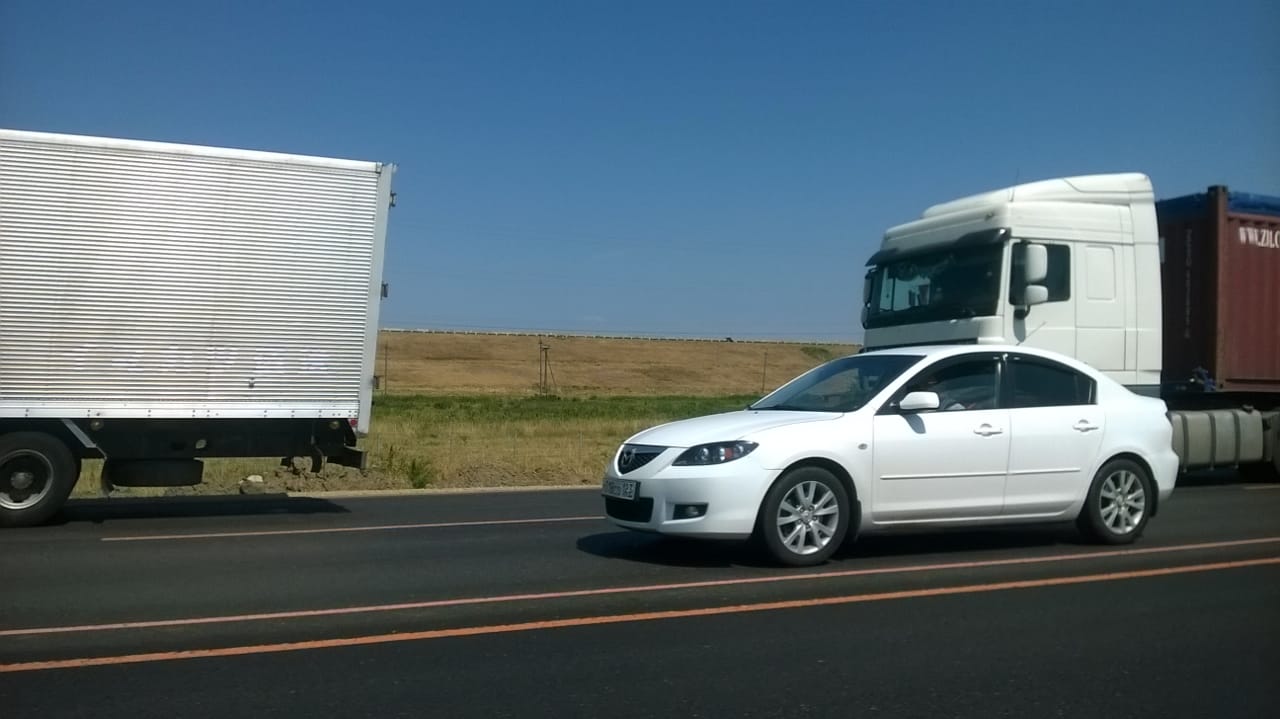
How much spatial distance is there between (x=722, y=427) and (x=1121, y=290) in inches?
250

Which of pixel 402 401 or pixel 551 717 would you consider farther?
pixel 402 401

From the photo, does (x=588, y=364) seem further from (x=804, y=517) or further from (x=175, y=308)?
(x=804, y=517)

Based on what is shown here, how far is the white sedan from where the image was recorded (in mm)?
8438

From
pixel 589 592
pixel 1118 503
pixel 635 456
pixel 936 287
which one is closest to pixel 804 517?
pixel 635 456

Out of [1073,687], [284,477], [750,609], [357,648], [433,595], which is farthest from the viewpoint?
[284,477]

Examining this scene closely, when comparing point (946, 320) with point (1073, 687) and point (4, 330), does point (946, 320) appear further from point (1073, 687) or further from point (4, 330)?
point (4, 330)

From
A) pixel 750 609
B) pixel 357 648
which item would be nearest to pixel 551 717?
pixel 357 648

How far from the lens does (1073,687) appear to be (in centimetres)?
570

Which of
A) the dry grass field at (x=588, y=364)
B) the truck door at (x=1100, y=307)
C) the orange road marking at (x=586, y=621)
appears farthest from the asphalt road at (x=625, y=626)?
the dry grass field at (x=588, y=364)

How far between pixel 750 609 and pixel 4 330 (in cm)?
783

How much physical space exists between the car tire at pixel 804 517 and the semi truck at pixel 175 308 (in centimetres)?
551

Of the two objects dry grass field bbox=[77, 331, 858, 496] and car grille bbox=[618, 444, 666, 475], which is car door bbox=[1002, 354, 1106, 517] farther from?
dry grass field bbox=[77, 331, 858, 496]

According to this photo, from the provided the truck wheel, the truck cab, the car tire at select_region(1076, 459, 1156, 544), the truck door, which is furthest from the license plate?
the truck door

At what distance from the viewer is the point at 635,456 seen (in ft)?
29.0
